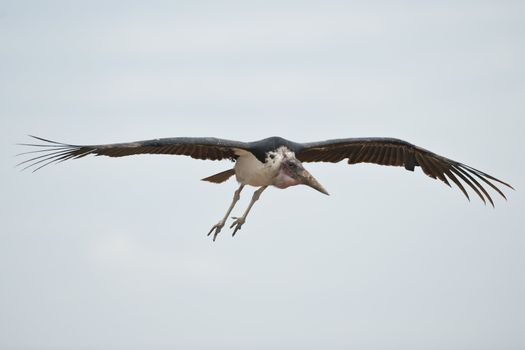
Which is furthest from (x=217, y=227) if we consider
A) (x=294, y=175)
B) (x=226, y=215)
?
(x=294, y=175)

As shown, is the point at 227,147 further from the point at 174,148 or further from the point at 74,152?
the point at 74,152

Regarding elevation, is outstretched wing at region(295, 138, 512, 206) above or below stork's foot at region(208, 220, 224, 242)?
above

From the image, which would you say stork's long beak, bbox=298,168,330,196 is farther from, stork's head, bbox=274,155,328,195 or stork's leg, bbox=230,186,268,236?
stork's leg, bbox=230,186,268,236

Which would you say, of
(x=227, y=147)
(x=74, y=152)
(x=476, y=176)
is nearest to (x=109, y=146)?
(x=74, y=152)

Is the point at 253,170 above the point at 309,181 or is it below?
above

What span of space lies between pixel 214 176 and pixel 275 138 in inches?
73.3

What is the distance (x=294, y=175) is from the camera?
57.9ft

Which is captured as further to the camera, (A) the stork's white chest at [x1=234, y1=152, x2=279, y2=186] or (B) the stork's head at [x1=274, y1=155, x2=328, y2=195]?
(A) the stork's white chest at [x1=234, y1=152, x2=279, y2=186]

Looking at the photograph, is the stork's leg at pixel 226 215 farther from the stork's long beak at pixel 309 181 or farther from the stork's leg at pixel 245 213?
the stork's long beak at pixel 309 181

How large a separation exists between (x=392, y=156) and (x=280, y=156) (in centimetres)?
295

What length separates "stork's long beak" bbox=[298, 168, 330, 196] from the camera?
57.7 ft

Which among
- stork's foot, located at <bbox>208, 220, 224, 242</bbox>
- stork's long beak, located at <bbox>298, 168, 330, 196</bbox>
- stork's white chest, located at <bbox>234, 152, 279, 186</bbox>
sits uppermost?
stork's white chest, located at <bbox>234, 152, 279, 186</bbox>

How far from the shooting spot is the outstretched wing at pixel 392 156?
19.1 m

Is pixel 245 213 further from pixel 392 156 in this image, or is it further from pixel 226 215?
pixel 392 156
